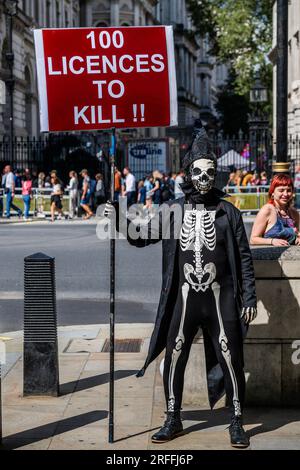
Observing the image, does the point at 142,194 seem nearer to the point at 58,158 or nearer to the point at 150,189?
the point at 150,189

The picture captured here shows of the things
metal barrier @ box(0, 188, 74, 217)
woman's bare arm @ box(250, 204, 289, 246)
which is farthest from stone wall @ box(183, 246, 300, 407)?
metal barrier @ box(0, 188, 74, 217)

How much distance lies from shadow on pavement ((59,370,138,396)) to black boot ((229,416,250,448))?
5.72ft

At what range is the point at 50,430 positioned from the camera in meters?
6.01

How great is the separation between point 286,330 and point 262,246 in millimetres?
768

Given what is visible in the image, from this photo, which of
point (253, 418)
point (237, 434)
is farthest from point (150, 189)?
point (237, 434)

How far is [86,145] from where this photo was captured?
131 feet

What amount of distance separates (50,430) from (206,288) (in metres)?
1.38

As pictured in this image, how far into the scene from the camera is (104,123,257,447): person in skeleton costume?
5676 mm

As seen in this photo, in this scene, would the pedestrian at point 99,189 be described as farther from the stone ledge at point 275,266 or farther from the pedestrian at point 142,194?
the stone ledge at point 275,266

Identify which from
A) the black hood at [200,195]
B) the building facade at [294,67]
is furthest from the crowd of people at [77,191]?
the black hood at [200,195]

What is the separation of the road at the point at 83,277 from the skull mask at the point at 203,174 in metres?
4.56

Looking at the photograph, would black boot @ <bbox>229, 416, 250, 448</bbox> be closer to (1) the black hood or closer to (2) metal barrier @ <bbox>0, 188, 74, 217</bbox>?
(1) the black hood

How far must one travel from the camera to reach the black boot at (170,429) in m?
5.69

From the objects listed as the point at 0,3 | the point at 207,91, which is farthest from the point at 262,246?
the point at 207,91
